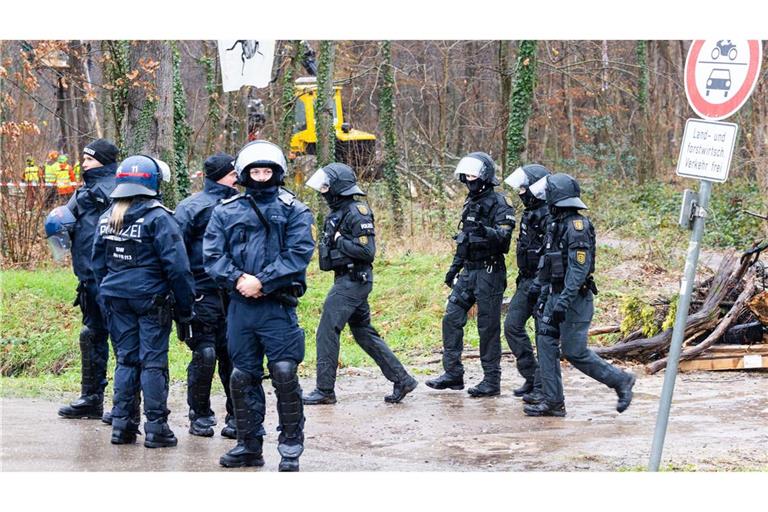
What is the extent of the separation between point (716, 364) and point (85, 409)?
6.52 metres

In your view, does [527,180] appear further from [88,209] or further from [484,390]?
[88,209]

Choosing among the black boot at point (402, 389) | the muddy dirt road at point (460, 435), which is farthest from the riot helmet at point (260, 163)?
the black boot at point (402, 389)

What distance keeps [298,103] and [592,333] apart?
14.6 meters

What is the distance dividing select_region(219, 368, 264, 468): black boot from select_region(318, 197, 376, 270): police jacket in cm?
248

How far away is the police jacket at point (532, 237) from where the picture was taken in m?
9.61

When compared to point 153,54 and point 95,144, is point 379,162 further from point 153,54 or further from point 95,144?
point 95,144

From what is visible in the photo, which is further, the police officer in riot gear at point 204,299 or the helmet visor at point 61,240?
the helmet visor at point 61,240

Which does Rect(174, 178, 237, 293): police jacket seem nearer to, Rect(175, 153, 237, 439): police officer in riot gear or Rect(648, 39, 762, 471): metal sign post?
Rect(175, 153, 237, 439): police officer in riot gear

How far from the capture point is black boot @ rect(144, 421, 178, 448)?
7656mm

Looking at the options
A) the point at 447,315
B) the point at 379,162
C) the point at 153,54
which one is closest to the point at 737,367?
the point at 447,315

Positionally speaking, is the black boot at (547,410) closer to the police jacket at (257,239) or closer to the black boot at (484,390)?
the black boot at (484,390)

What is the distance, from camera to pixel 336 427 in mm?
8844

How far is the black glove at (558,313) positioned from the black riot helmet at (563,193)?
86 cm

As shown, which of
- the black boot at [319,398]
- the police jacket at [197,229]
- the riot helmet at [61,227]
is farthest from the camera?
the black boot at [319,398]
